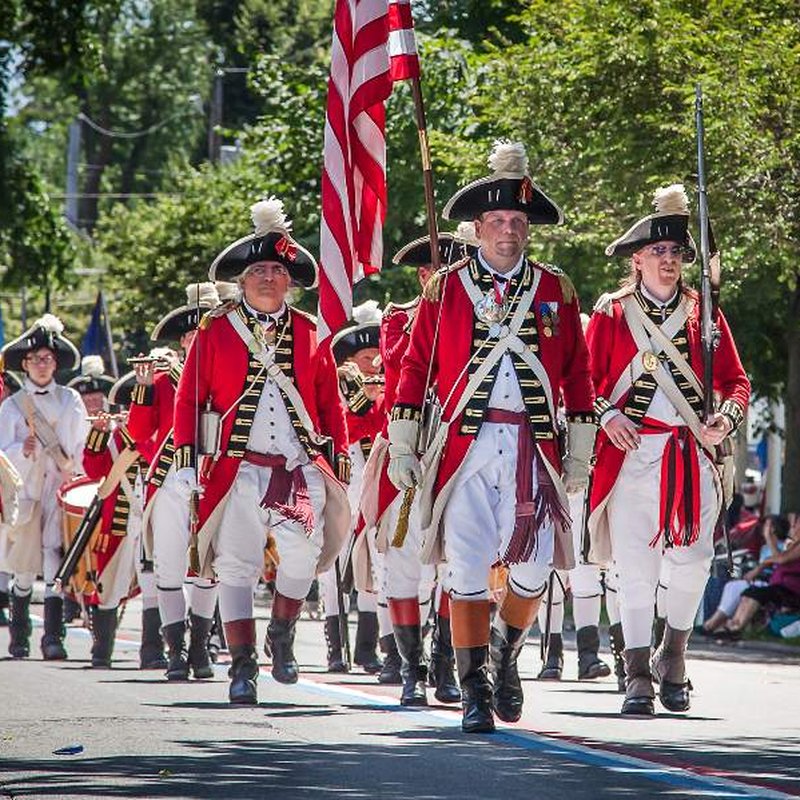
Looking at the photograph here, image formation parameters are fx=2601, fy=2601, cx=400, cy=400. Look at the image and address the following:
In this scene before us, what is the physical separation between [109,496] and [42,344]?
2047mm

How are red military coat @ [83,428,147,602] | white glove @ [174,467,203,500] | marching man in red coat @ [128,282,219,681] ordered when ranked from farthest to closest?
red military coat @ [83,428,147,602], marching man in red coat @ [128,282,219,681], white glove @ [174,467,203,500]

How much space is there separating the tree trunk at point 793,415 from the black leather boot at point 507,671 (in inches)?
624

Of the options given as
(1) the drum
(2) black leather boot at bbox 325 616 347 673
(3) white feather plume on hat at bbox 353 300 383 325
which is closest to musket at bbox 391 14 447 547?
(2) black leather boot at bbox 325 616 347 673

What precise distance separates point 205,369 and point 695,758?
377 cm

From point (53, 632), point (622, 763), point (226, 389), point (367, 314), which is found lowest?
point (622, 763)

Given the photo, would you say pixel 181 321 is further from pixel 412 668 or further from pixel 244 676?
pixel 412 668

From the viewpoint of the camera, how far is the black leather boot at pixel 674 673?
1231 cm

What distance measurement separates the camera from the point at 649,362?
12.3m

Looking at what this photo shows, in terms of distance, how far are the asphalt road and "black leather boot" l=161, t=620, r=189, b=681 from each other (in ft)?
0.65

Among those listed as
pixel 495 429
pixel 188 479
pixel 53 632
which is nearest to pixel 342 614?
pixel 188 479

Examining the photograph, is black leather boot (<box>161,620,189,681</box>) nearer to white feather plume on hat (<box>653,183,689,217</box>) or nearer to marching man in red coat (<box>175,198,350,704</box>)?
marching man in red coat (<box>175,198,350,704</box>)

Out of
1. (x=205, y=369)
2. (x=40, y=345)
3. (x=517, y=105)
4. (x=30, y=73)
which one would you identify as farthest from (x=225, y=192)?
(x=205, y=369)

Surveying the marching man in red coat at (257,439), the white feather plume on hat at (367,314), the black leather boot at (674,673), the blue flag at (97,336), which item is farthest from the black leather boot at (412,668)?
the blue flag at (97,336)

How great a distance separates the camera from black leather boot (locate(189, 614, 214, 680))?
47.5ft
